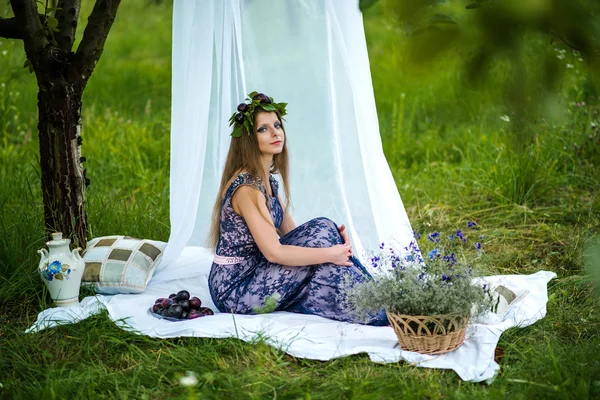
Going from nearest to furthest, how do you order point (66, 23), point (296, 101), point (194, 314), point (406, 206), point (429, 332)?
point (429, 332) < point (194, 314) < point (66, 23) < point (296, 101) < point (406, 206)

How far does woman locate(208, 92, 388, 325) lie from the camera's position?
291 cm

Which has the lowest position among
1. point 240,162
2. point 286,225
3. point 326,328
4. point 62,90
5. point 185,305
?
Answer: point 326,328

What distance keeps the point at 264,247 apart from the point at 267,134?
490mm

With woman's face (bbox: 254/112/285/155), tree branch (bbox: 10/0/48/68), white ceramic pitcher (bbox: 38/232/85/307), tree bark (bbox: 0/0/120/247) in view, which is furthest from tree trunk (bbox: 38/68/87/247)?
woman's face (bbox: 254/112/285/155)

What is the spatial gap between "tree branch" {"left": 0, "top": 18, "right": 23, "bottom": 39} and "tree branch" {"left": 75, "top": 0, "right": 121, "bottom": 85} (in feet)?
0.89

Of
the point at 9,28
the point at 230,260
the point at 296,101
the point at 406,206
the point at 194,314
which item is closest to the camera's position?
the point at 194,314

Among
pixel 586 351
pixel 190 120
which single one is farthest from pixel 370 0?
pixel 190 120

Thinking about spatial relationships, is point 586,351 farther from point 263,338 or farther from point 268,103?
point 268,103

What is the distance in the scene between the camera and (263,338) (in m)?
Answer: 2.63

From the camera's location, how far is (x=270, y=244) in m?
2.90

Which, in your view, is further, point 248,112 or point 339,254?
point 248,112

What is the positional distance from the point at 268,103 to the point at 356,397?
138 cm

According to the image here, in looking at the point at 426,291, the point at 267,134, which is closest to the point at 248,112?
the point at 267,134

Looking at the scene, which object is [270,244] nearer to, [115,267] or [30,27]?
[115,267]
